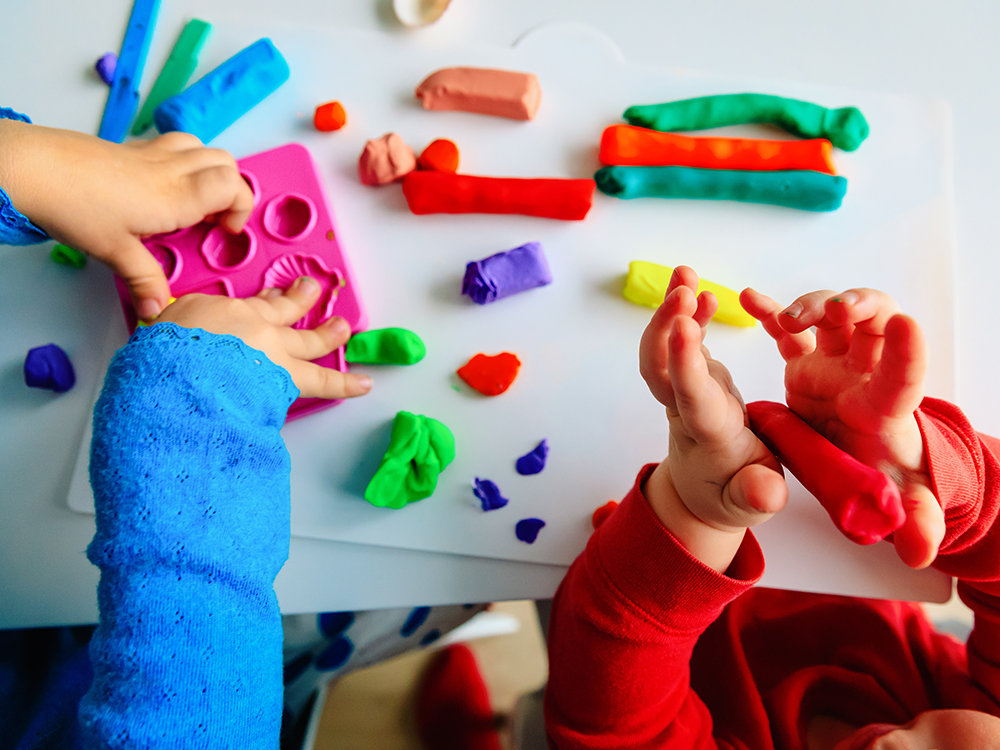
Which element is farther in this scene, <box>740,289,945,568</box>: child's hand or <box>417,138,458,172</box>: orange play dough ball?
<box>417,138,458,172</box>: orange play dough ball

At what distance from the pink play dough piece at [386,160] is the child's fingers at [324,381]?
16 cm

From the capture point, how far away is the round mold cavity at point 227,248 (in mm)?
513

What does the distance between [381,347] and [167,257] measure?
181 millimetres

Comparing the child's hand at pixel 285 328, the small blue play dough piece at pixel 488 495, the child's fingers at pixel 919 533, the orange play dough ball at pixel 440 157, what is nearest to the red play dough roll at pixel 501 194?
the orange play dough ball at pixel 440 157

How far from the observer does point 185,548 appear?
37 cm

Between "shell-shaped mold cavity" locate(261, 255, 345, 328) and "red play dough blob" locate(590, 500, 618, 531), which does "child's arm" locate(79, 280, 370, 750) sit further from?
"red play dough blob" locate(590, 500, 618, 531)

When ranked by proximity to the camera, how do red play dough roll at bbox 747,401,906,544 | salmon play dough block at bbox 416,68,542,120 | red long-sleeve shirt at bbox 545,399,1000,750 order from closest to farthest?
red play dough roll at bbox 747,401,906,544
red long-sleeve shirt at bbox 545,399,1000,750
salmon play dough block at bbox 416,68,542,120

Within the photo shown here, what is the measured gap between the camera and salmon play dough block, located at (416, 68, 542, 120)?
0.52 meters

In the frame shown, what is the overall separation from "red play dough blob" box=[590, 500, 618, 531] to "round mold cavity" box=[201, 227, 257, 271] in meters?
0.32

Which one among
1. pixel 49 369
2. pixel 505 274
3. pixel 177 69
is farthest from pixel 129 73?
pixel 505 274

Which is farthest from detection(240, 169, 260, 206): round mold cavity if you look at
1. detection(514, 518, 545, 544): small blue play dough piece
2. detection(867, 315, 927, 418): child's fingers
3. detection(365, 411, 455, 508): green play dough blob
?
detection(867, 315, 927, 418): child's fingers

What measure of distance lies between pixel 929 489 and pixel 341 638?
468 mm

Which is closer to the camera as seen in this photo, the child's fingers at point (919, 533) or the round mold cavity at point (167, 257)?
the child's fingers at point (919, 533)

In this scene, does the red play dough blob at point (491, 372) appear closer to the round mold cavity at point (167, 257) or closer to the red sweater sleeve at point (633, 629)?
the red sweater sleeve at point (633, 629)
